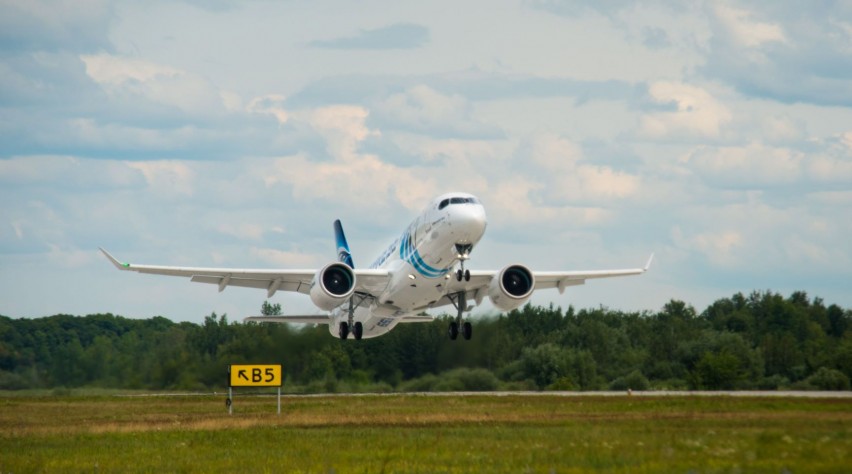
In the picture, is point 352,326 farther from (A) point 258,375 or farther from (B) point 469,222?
(B) point 469,222

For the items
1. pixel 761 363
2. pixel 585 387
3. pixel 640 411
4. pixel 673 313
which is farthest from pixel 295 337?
pixel 673 313

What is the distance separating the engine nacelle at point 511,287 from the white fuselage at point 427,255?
1860 millimetres

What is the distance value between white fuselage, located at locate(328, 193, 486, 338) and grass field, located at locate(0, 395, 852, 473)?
12.1ft

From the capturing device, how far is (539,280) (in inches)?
1859

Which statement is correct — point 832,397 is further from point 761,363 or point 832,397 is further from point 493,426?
point 761,363

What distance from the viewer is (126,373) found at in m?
58.1

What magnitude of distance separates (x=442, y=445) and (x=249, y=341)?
28.3 m

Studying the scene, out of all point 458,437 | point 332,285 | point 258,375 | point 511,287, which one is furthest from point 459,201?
point 258,375

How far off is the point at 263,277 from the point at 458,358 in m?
10.0

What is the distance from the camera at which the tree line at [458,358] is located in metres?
52.3

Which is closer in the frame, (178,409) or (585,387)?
(178,409)

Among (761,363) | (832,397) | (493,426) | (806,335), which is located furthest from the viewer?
(806,335)

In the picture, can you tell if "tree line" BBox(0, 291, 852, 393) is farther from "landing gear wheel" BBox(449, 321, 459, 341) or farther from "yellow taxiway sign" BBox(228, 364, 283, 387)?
"yellow taxiway sign" BBox(228, 364, 283, 387)

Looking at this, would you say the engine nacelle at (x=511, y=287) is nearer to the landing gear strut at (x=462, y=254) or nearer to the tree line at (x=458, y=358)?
the landing gear strut at (x=462, y=254)
